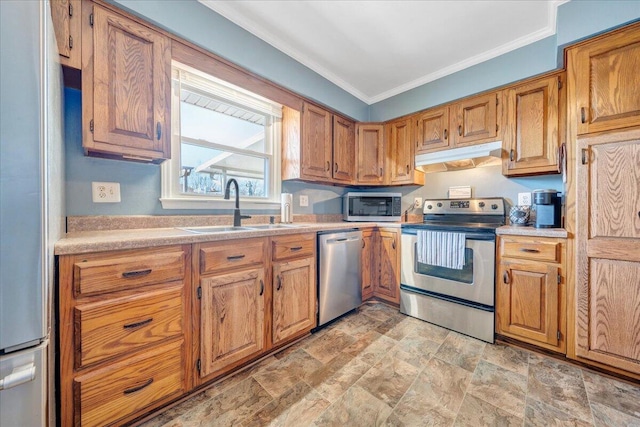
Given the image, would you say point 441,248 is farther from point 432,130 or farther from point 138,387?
point 138,387

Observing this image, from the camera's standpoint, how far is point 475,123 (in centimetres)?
243

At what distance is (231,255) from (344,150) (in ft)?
6.34

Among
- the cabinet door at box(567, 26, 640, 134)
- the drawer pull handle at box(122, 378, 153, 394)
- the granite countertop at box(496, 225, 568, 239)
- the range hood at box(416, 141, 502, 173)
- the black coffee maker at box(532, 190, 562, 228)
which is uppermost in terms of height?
the cabinet door at box(567, 26, 640, 134)

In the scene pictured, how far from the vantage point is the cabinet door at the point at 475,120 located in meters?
2.33

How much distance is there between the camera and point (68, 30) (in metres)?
1.26

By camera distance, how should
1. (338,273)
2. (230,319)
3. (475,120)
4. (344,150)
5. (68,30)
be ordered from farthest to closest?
(344,150), (475,120), (338,273), (230,319), (68,30)

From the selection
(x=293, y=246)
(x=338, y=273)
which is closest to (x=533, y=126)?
(x=338, y=273)

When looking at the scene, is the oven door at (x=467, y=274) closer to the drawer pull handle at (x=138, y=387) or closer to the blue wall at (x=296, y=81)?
the blue wall at (x=296, y=81)

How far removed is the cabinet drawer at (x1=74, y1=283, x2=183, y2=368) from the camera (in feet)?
3.42

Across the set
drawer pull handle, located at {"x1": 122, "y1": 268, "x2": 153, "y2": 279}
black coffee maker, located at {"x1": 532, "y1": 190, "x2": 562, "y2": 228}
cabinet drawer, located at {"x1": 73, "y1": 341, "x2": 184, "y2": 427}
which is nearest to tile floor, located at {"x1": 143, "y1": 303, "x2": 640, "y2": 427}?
cabinet drawer, located at {"x1": 73, "y1": 341, "x2": 184, "y2": 427}

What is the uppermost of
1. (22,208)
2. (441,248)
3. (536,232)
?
(22,208)

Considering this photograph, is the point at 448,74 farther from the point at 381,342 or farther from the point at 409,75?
the point at 381,342

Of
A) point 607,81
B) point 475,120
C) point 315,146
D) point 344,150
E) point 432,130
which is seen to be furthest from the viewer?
point 344,150

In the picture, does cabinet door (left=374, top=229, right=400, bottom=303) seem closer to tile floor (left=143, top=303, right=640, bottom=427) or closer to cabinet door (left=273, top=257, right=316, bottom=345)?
tile floor (left=143, top=303, right=640, bottom=427)
